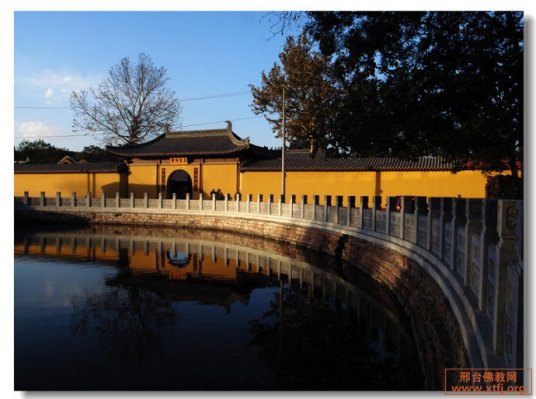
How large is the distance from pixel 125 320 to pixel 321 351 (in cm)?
390

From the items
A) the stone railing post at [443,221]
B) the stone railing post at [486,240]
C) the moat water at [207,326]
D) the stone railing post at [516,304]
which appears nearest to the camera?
the stone railing post at [516,304]

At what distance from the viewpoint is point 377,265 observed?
11.0 m

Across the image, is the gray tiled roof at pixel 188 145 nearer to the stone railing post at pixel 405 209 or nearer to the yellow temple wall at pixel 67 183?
the yellow temple wall at pixel 67 183

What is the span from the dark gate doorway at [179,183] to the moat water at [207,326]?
13.1m

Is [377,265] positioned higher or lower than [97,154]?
lower

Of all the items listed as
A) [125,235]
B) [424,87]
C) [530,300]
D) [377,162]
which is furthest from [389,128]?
[125,235]

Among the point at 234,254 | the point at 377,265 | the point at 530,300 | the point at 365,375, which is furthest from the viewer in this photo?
the point at 234,254

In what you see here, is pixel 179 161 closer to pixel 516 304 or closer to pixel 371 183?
pixel 371 183

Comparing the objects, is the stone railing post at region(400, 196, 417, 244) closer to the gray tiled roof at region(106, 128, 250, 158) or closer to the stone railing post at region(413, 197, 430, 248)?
the stone railing post at region(413, 197, 430, 248)

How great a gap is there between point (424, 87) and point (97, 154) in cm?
4554

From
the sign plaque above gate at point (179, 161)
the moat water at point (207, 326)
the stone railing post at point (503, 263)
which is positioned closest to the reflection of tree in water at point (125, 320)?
the moat water at point (207, 326)

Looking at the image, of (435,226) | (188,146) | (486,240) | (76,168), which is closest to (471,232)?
(486,240)

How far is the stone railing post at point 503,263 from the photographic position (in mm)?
3707

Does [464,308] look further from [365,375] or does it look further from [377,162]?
[377,162]
